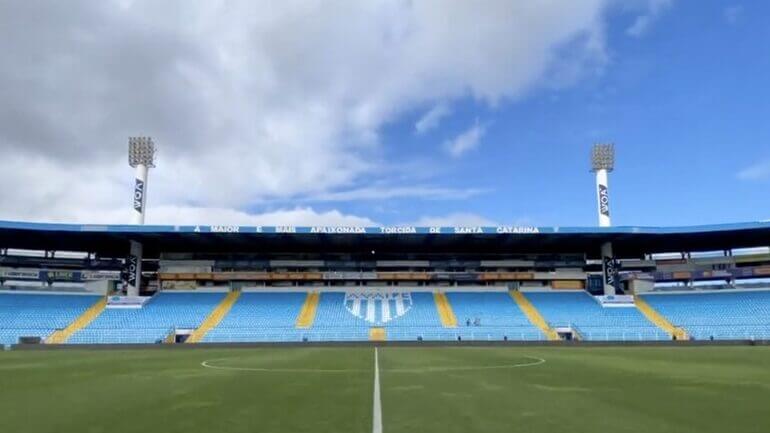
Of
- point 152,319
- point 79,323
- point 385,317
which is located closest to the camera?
point 79,323

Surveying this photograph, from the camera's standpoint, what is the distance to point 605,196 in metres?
60.8

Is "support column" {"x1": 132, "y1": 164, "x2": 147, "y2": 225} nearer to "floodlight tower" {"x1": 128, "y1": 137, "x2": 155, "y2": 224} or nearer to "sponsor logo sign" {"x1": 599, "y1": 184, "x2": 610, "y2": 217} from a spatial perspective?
"floodlight tower" {"x1": 128, "y1": 137, "x2": 155, "y2": 224}

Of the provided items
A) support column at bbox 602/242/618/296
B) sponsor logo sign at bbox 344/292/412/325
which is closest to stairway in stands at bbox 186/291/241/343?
sponsor logo sign at bbox 344/292/412/325

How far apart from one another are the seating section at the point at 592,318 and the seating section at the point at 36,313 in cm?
4424

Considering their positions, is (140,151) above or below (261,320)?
above

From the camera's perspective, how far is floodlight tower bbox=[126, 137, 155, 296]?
56.2 m

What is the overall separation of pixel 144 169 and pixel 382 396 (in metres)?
56.6

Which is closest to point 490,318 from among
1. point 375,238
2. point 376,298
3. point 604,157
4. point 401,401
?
point 376,298

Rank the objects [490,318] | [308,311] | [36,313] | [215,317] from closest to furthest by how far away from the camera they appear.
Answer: [36,313] → [215,317] → [490,318] → [308,311]

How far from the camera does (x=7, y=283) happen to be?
54.9 metres

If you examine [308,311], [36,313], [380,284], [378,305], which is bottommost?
[36,313]

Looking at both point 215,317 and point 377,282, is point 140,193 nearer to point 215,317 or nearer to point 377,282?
point 215,317

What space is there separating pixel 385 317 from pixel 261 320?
11.6m

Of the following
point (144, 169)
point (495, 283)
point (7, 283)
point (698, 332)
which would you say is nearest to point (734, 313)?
point (698, 332)
